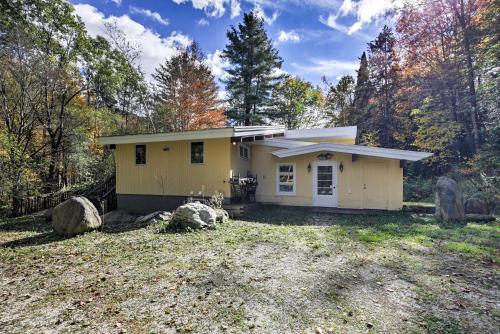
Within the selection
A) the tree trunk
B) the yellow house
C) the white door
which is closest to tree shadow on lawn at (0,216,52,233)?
the yellow house

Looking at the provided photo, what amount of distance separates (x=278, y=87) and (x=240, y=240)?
61.7ft

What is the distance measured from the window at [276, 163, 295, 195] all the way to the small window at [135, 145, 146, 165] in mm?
5962

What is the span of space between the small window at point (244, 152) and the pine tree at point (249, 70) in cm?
1021

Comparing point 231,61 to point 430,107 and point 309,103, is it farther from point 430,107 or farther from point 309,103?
point 430,107

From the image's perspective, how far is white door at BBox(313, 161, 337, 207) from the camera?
34.1 feet

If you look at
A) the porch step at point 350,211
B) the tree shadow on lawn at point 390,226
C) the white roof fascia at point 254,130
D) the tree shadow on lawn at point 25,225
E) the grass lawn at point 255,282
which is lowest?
the tree shadow on lawn at point 25,225

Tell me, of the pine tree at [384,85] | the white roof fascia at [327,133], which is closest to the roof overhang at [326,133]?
the white roof fascia at [327,133]

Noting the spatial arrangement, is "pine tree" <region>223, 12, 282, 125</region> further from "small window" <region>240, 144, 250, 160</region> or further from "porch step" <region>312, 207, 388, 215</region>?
"porch step" <region>312, 207, 388, 215</region>

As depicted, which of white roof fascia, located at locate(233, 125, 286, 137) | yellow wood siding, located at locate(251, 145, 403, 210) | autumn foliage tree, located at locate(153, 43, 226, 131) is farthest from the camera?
autumn foliage tree, located at locate(153, 43, 226, 131)

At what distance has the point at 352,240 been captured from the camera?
19.1 ft

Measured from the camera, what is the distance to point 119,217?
9.88 meters

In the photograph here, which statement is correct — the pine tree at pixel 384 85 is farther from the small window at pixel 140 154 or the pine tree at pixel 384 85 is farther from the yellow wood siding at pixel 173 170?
the small window at pixel 140 154

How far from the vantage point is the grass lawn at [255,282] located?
2705mm

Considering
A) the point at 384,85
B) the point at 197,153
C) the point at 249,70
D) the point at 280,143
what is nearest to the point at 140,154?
the point at 197,153
